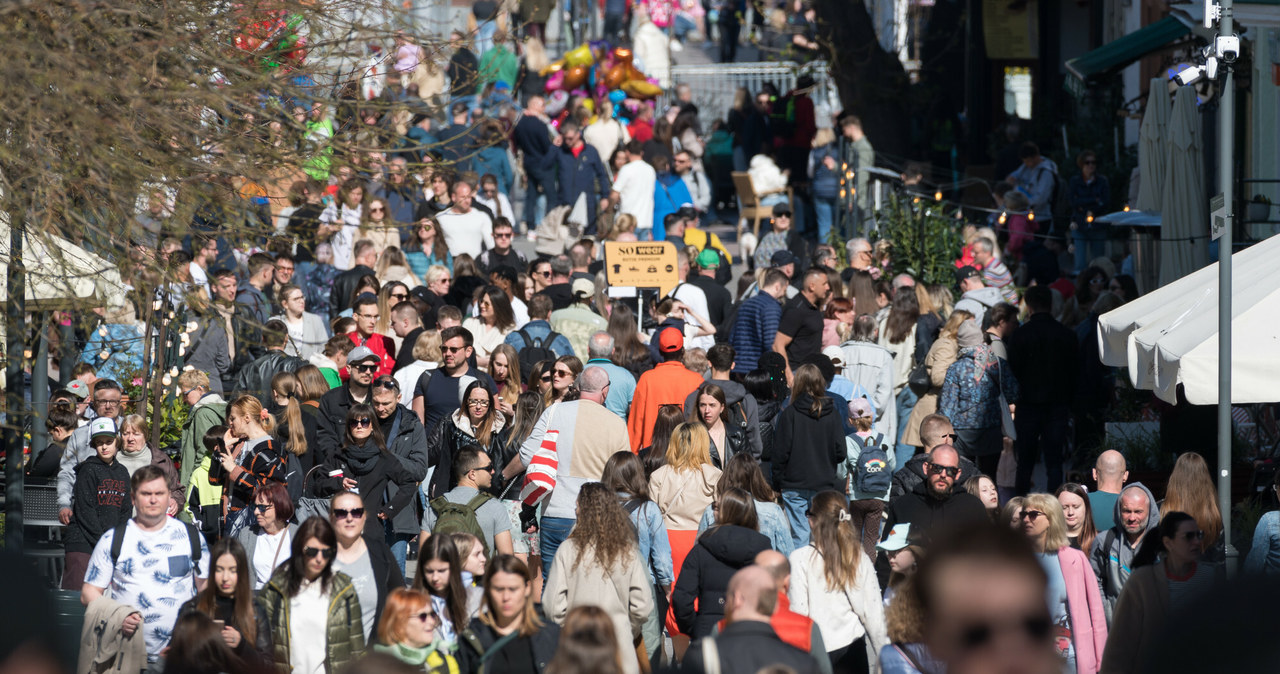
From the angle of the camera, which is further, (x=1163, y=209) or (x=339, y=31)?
(x=1163, y=209)

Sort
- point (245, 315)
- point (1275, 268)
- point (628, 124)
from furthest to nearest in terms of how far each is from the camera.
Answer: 1. point (628, 124)
2. point (1275, 268)
3. point (245, 315)

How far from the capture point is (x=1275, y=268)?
9.28 m

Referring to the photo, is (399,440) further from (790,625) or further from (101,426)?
(790,625)

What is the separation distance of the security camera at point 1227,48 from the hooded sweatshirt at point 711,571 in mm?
3827

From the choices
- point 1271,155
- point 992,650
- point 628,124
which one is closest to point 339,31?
point 992,650

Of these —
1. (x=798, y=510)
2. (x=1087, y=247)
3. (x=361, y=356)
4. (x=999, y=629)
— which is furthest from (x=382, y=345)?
(x=999, y=629)

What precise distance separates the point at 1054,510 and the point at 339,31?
18.8 ft

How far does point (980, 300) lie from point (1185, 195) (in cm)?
207

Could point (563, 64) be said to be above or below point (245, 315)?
above

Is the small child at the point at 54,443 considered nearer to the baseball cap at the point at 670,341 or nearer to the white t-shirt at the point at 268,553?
the white t-shirt at the point at 268,553

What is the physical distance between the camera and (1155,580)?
6641 mm

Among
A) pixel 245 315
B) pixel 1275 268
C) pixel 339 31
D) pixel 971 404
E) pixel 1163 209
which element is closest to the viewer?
pixel 245 315

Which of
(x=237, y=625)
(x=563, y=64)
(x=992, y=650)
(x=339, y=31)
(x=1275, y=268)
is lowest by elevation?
(x=237, y=625)

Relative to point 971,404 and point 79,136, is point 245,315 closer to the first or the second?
point 79,136
